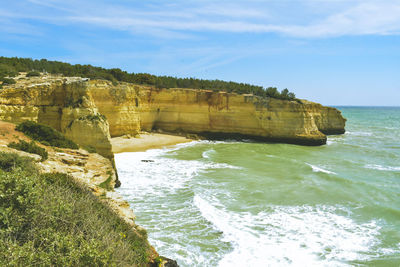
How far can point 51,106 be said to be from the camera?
58.9 ft

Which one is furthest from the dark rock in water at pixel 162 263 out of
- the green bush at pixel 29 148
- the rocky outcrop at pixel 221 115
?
the rocky outcrop at pixel 221 115

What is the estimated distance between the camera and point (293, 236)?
9539 millimetres

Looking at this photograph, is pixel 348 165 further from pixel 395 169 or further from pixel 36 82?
pixel 36 82

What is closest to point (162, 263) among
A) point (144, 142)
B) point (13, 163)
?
point (13, 163)

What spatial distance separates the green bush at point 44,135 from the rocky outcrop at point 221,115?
1647 centimetres

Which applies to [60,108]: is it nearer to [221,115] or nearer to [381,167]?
[221,115]

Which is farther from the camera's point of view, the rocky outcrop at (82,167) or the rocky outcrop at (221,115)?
the rocky outcrop at (221,115)

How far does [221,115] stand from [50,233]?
28692 mm

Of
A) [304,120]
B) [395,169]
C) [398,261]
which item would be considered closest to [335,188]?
[398,261]

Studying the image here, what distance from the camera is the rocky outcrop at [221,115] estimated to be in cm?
3042

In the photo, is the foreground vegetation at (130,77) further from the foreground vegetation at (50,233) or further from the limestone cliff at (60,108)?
the foreground vegetation at (50,233)

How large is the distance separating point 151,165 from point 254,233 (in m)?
10.6

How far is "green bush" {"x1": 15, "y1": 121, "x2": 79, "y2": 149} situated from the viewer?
1104cm

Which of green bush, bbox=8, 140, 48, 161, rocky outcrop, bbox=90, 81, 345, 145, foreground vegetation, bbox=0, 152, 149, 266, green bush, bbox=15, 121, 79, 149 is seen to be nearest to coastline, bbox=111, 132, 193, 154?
rocky outcrop, bbox=90, 81, 345, 145
